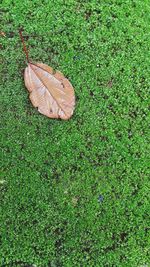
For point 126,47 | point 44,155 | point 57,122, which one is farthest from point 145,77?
point 44,155

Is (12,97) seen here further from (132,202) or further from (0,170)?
(132,202)

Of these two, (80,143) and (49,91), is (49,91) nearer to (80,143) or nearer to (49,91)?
(49,91)

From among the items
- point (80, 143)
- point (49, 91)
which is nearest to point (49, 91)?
point (49, 91)

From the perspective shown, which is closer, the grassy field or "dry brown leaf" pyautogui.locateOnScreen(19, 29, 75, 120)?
the grassy field

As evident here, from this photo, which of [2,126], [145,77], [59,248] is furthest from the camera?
[145,77]

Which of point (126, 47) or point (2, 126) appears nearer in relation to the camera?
point (2, 126)
